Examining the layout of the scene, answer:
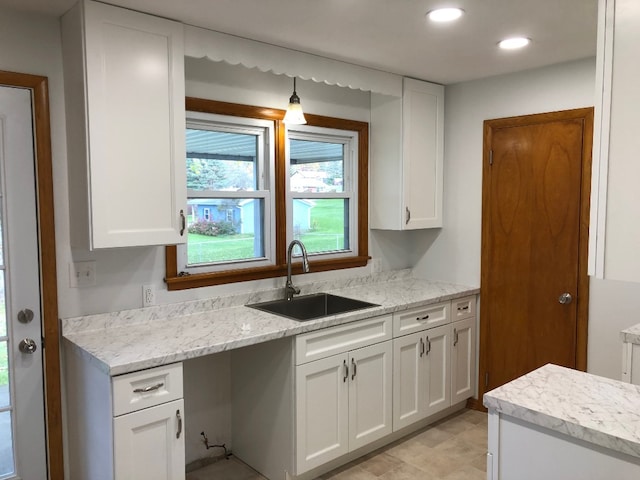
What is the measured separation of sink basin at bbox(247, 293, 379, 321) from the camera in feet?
10.1

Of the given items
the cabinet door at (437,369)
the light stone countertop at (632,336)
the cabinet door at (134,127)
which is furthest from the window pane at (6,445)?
the light stone countertop at (632,336)

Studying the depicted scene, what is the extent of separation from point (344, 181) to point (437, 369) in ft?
4.64

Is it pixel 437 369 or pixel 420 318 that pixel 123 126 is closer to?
pixel 420 318

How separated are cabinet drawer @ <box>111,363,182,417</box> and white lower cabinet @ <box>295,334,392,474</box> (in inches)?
26.3

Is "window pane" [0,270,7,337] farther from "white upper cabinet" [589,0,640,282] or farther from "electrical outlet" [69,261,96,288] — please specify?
"white upper cabinet" [589,0,640,282]

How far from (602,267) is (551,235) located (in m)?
1.87

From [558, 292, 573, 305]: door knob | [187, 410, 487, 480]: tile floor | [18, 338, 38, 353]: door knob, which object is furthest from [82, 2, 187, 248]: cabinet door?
[558, 292, 573, 305]: door knob

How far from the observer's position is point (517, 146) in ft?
11.1

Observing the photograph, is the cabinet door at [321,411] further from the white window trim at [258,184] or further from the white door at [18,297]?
the white door at [18,297]

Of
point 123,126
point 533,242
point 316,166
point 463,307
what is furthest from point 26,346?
point 533,242

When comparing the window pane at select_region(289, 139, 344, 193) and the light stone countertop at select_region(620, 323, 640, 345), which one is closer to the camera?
the light stone countertop at select_region(620, 323, 640, 345)

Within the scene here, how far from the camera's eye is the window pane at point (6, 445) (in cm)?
228

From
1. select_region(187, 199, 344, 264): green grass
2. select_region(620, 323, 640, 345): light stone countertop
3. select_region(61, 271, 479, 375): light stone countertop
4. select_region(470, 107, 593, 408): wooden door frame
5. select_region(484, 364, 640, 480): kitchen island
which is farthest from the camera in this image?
select_region(470, 107, 593, 408): wooden door frame

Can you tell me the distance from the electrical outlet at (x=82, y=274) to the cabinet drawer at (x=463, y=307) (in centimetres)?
221
